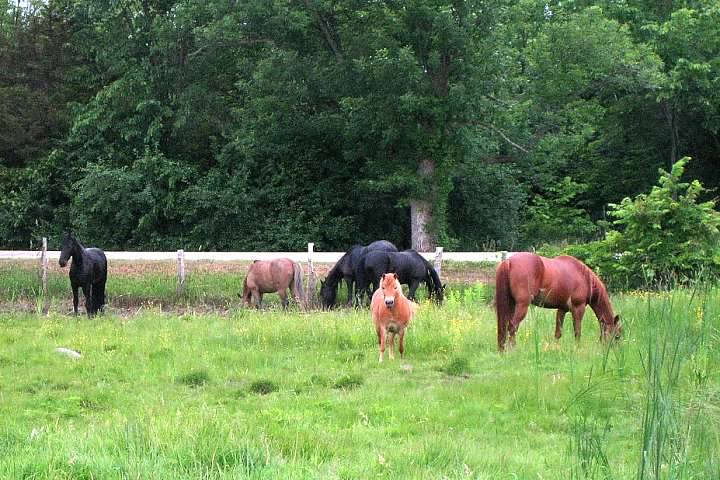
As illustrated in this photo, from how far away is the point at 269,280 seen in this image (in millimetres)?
16547

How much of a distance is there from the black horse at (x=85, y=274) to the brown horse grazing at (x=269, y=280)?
2886 mm

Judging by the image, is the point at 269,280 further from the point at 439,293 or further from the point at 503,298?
the point at 503,298

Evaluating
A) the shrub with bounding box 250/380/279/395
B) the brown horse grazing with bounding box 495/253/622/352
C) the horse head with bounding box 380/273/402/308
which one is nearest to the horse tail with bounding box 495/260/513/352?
the brown horse grazing with bounding box 495/253/622/352

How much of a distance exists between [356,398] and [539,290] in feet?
10.6

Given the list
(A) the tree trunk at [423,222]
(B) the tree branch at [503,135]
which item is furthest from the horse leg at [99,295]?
(B) the tree branch at [503,135]

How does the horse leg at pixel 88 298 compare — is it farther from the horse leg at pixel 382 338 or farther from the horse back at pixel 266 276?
the horse leg at pixel 382 338

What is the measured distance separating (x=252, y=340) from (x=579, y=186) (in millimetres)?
23963

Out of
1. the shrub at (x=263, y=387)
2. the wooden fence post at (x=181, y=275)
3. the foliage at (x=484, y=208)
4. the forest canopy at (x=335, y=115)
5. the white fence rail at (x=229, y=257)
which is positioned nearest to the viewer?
the shrub at (x=263, y=387)

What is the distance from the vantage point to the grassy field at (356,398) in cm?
448

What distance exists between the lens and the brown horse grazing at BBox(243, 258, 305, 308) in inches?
650

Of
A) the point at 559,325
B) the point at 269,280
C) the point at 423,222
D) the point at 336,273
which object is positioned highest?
the point at 423,222

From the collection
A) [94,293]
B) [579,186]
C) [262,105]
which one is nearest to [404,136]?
[262,105]

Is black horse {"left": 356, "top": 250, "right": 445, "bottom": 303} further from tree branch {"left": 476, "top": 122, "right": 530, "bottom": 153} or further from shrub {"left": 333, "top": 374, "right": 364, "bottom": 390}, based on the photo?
tree branch {"left": 476, "top": 122, "right": 530, "bottom": 153}

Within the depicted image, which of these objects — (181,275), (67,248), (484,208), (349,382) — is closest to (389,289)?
(349,382)
